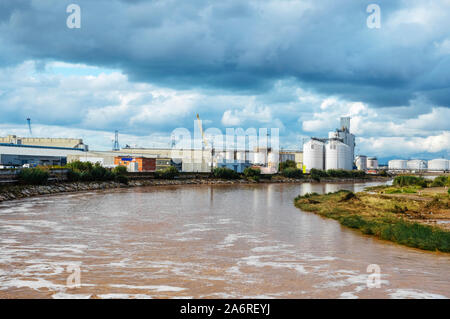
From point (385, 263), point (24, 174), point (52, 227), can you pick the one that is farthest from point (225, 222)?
point (24, 174)

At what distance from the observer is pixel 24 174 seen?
43.2m

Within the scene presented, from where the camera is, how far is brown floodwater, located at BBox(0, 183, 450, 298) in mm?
10414

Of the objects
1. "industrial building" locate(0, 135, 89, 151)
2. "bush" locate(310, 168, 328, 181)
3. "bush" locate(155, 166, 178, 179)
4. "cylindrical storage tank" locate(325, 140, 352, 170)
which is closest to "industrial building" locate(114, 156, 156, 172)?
"bush" locate(155, 166, 178, 179)

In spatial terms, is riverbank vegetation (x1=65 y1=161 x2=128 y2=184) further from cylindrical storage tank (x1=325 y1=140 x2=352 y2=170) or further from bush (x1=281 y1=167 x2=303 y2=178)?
cylindrical storage tank (x1=325 y1=140 x2=352 y2=170)

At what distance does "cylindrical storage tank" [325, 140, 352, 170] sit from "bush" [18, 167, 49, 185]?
3951 inches

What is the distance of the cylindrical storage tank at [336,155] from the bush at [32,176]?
3951 inches

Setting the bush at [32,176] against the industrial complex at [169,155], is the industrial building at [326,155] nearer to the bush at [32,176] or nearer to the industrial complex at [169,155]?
the industrial complex at [169,155]

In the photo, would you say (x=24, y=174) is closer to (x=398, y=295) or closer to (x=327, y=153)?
(x=398, y=295)

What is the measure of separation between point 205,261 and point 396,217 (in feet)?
45.0

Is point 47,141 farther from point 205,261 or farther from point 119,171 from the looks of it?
point 205,261

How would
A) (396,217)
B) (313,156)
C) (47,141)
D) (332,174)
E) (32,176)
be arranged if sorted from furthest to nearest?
(313,156) < (47,141) < (332,174) < (32,176) < (396,217)

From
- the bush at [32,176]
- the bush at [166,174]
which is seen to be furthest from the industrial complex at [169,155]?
the bush at [32,176]

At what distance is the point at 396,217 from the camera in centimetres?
2278

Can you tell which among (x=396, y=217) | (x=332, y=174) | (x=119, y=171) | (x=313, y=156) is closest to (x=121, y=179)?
(x=119, y=171)
